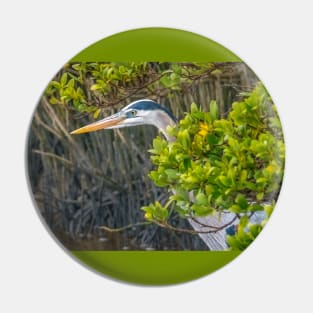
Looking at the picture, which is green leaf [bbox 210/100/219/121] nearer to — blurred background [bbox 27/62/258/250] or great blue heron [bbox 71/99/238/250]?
blurred background [bbox 27/62/258/250]

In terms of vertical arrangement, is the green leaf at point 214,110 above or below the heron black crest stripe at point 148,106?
below

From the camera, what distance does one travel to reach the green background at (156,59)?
2166 millimetres

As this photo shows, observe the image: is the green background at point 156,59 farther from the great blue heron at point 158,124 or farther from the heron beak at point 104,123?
the heron beak at point 104,123

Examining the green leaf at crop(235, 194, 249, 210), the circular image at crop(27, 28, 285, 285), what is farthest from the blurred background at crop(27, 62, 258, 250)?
the green leaf at crop(235, 194, 249, 210)

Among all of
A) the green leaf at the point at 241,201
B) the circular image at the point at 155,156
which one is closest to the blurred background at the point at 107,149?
the circular image at the point at 155,156

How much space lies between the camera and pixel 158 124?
2.17 meters

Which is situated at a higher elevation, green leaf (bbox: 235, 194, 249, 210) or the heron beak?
the heron beak

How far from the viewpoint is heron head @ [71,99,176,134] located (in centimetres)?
216

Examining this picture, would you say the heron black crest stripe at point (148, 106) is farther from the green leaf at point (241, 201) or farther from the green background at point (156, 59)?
the green leaf at point (241, 201)

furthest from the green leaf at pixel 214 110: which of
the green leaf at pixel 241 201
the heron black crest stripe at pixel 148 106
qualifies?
the green leaf at pixel 241 201

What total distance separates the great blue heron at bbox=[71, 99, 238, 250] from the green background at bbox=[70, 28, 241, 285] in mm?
60

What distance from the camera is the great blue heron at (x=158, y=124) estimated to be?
2.16 m

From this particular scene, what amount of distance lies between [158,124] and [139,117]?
0.08m

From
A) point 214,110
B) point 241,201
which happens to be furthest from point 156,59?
point 241,201
